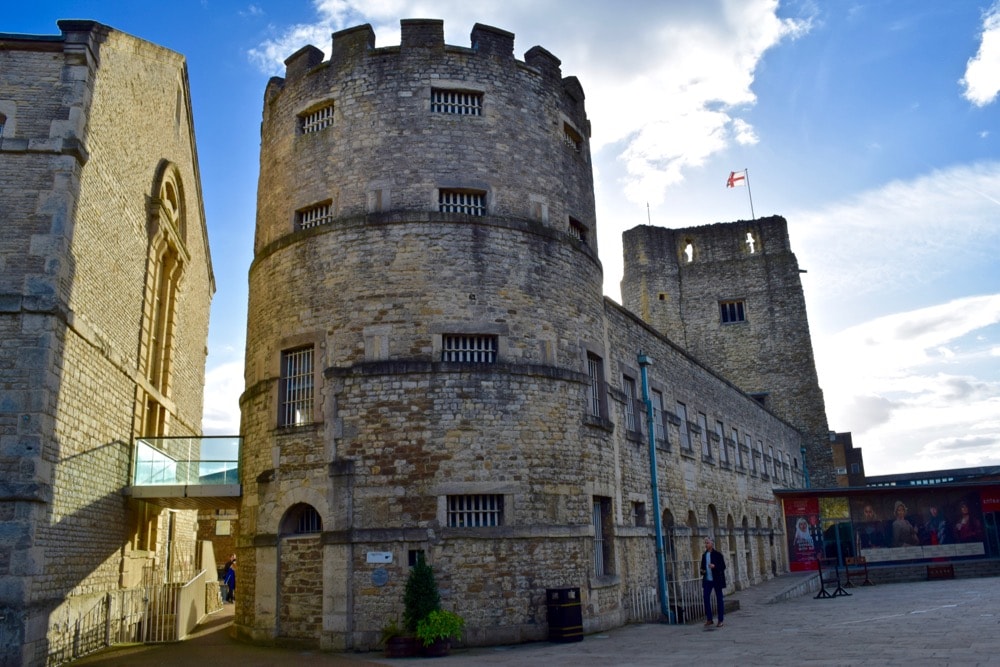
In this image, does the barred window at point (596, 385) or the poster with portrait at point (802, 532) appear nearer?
the barred window at point (596, 385)

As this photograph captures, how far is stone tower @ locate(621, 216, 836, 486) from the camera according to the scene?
140 ft

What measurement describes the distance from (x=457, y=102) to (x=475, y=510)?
26.9 ft

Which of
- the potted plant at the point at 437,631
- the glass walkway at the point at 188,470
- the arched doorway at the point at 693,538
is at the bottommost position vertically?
the potted plant at the point at 437,631

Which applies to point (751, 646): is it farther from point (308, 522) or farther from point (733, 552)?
point (733, 552)

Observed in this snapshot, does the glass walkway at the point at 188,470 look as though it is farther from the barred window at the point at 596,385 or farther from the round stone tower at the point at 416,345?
the barred window at the point at 596,385

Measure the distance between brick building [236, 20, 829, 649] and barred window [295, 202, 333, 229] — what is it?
0.05 meters

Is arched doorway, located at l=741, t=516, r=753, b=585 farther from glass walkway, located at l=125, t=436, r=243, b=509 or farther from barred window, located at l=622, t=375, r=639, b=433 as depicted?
glass walkway, located at l=125, t=436, r=243, b=509

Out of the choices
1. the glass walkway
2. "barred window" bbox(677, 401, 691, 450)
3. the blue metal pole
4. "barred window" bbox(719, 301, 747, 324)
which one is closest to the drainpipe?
"barred window" bbox(677, 401, 691, 450)

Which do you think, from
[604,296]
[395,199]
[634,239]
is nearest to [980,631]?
[604,296]

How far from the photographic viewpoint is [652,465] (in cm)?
1953

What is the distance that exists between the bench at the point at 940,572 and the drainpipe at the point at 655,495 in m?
15.6

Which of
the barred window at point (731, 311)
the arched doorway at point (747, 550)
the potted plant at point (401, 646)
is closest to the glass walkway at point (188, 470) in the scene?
the potted plant at point (401, 646)

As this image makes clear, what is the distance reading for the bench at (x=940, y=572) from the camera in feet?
94.8

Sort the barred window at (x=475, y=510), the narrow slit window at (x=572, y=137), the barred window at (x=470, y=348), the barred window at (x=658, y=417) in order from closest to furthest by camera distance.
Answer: the barred window at (x=475, y=510) < the barred window at (x=470, y=348) < the narrow slit window at (x=572, y=137) < the barred window at (x=658, y=417)
